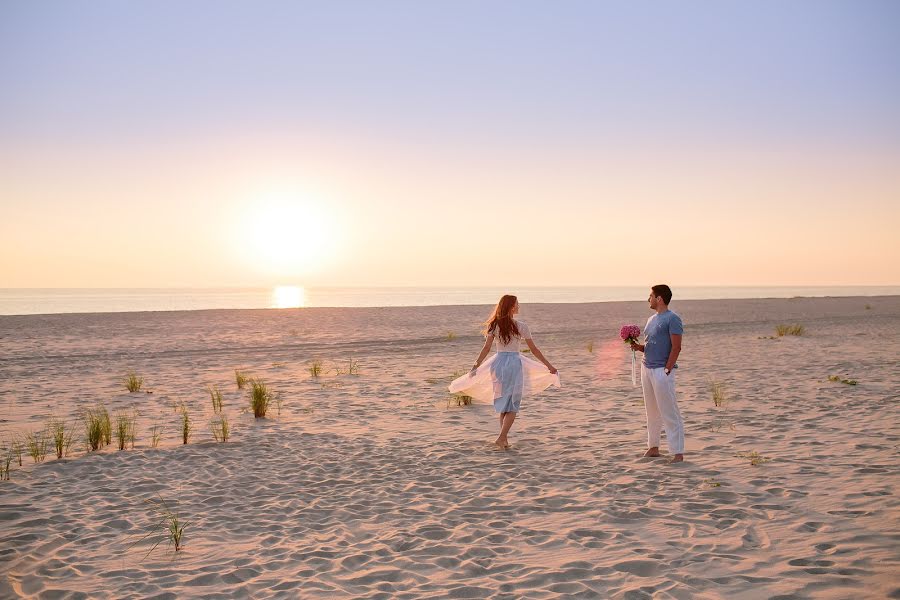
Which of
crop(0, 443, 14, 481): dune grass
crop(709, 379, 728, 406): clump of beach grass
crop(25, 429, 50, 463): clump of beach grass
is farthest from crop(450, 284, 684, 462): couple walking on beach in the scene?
crop(0, 443, 14, 481): dune grass

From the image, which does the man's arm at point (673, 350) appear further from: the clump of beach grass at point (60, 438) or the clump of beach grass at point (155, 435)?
the clump of beach grass at point (60, 438)

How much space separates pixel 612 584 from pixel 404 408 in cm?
729

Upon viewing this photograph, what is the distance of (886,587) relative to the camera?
4.28 meters

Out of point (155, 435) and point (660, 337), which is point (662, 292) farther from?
point (155, 435)

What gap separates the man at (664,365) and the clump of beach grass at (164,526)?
509 cm

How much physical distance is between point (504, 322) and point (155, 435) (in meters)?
4.94

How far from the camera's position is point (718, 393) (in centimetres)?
1178

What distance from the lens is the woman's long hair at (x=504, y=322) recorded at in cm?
851

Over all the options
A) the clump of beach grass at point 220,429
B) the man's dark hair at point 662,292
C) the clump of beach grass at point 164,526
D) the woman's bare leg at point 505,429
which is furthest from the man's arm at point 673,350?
the clump of beach grass at point 220,429

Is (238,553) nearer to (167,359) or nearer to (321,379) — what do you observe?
(321,379)

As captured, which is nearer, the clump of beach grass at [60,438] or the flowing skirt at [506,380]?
the clump of beach grass at [60,438]

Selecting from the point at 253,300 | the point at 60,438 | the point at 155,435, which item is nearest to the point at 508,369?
the point at 155,435

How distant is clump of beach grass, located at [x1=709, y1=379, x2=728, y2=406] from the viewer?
1098 cm

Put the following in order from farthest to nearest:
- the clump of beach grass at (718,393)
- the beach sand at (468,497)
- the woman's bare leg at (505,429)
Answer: the clump of beach grass at (718,393)
the woman's bare leg at (505,429)
the beach sand at (468,497)
